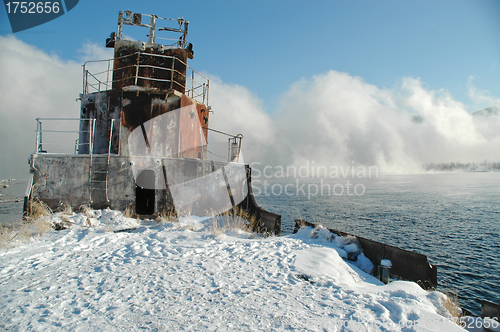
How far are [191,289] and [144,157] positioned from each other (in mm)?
6077

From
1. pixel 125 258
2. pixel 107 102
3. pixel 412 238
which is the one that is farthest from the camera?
pixel 412 238

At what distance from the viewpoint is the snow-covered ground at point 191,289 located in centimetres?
338

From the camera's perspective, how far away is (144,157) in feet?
29.7

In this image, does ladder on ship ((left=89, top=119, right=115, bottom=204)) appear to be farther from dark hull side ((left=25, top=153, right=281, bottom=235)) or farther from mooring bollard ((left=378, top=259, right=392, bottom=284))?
mooring bollard ((left=378, top=259, right=392, bottom=284))

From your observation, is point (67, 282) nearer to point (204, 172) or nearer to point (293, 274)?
point (293, 274)

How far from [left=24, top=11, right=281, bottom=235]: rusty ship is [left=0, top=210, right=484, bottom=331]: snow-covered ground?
2168 millimetres

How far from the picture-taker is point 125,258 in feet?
18.1

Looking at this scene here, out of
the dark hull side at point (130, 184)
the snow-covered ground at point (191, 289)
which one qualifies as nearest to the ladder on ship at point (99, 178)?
the dark hull side at point (130, 184)

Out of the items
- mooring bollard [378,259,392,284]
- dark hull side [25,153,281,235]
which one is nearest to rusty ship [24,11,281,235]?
dark hull side [25,153,281,235]

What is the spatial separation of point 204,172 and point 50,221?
5.08 m

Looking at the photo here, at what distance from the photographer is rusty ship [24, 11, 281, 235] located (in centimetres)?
852

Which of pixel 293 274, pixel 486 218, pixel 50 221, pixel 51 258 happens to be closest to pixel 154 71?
pixel 50 221

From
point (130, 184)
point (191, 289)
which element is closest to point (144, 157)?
point (130, 184)

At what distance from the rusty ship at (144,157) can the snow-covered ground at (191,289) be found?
2168mm
